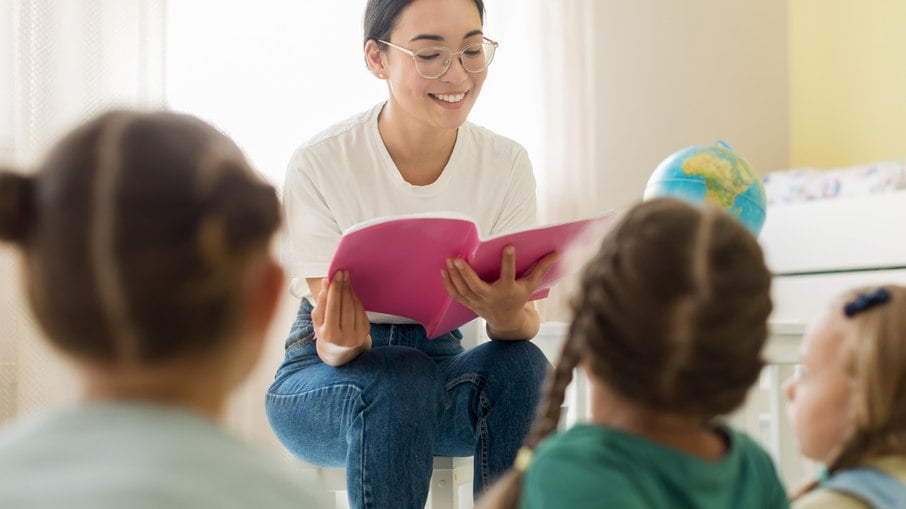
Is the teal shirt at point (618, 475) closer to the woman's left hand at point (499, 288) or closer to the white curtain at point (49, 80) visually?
the woman's left hand at point (499, 288)

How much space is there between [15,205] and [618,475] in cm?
46

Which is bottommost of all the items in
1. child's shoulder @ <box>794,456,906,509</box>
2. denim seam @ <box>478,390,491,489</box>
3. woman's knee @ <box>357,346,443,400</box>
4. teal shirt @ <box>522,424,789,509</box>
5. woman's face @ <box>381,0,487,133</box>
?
denim seam @ <box>478,390,491,489</box>

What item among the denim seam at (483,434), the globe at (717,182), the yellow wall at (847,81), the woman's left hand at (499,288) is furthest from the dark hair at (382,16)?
the yellow wall at (847,81)

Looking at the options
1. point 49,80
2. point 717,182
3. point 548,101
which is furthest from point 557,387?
point 548,101

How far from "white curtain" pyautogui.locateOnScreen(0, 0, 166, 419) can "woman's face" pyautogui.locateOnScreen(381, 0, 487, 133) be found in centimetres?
86

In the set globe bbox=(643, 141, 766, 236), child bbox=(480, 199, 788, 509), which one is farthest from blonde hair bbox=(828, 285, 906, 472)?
globe bbox=(643, 141, 766, 236)

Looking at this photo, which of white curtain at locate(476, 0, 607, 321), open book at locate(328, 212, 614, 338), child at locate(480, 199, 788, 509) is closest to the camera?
child at locate(480, 199, 788, 509)

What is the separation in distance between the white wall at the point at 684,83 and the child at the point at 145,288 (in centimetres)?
315

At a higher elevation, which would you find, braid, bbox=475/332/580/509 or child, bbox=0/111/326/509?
child, bbox=0/111/326/509

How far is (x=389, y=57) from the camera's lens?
1771 millimetres

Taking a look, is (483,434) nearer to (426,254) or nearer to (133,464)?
(426,254)

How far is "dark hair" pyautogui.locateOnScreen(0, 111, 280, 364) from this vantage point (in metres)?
0.60

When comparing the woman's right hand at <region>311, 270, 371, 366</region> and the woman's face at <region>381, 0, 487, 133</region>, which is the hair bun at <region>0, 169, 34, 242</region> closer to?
the woman's right hand at <region>311, 270, 371, 366</region>

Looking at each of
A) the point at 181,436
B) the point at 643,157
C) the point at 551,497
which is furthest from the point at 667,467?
the point at 643,157
